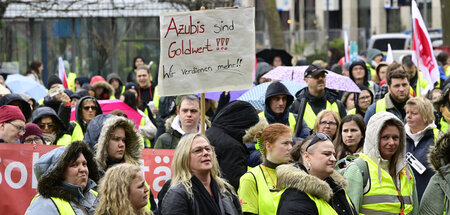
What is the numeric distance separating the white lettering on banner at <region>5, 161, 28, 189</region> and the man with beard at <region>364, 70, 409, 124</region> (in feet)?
12.5

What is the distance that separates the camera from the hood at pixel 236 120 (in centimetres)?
802

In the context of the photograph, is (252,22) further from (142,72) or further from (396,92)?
(142,72)

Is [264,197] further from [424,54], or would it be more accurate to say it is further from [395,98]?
[424,54]

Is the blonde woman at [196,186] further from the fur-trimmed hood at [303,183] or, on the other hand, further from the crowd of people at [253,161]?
the fur-trimmed hood at [303,183]

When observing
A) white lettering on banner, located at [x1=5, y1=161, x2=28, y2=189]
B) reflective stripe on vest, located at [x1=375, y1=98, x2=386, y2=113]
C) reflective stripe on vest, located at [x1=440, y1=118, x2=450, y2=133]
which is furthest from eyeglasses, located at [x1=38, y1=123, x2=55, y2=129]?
reflective stripe on vest, located at [x1=440, y1=118, x2=450, y2=133]

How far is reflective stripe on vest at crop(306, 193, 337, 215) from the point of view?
5914 mm

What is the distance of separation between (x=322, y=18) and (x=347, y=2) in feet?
8.00

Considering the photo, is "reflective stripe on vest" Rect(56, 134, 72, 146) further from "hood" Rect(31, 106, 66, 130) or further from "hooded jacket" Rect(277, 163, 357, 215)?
"hooded jacket" Rect(277, 163, 357, 215)

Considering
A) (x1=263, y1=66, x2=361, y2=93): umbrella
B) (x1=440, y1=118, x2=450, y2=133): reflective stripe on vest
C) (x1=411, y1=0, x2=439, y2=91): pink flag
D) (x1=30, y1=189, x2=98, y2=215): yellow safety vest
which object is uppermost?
(x1=411, y1=0, x2=439, y2=91): pink flag

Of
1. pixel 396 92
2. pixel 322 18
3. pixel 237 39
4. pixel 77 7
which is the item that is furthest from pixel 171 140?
pixel 322 18

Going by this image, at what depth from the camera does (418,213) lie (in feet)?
23.5

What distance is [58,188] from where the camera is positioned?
20.0 feet

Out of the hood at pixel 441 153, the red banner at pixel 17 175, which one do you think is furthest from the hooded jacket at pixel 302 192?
the red banner at pixel 17 175

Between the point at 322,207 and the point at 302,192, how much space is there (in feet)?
0.51
